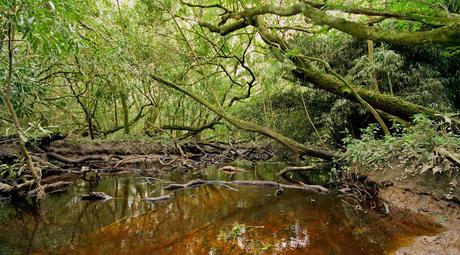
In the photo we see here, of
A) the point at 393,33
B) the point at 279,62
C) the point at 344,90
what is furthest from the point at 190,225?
the point at 279,62

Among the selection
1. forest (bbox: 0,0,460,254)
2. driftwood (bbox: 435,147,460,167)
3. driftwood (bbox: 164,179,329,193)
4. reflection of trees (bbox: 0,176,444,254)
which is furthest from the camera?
driftwood (bbox: 164,179,329,193)

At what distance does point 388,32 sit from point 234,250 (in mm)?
3482

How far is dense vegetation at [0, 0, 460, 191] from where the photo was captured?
150 inches

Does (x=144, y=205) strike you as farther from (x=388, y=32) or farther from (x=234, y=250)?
(x=388, y=32)

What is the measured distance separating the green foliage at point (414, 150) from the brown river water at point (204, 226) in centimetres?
78

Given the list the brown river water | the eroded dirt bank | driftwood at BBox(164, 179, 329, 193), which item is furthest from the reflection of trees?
driftwood at BBox(164, 179, 329, 193)

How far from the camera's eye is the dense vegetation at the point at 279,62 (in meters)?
3.80

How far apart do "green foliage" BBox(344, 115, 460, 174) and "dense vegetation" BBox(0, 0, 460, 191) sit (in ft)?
0.08

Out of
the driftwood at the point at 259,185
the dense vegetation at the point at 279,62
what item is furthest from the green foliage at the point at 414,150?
the driftwood at the point at 259,185

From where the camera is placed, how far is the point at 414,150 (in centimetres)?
428

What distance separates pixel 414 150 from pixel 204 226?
10.7ft

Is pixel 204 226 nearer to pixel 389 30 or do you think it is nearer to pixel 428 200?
pixel 428 200

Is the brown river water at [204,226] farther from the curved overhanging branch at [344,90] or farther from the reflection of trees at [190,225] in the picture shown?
the curved overhanging branch at [344,90]

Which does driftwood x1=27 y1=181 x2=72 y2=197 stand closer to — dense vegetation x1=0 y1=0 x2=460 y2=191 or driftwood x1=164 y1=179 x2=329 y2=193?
dense vegetation x1=0 y1=0 x2=460 y2=191
